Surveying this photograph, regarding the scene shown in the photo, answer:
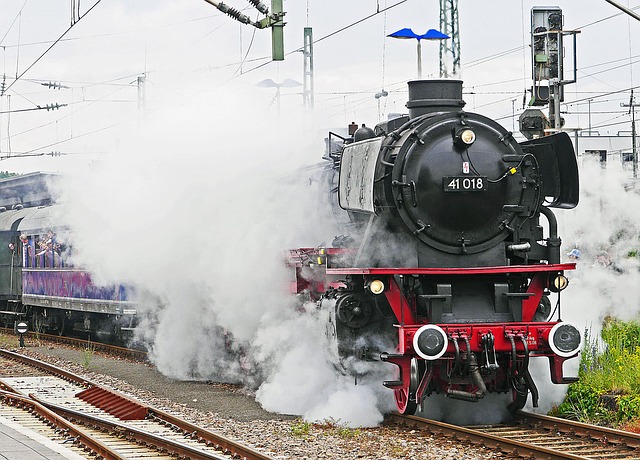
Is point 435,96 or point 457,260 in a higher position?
point 435,96

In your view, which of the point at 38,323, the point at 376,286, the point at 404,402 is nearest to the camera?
the point at 376,286

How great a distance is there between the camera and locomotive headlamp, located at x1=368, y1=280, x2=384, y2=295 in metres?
9.16

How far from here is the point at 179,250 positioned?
1407cm

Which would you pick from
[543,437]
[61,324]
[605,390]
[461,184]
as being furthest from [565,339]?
[61,324]

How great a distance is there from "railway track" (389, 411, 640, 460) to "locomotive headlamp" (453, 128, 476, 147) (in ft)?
8.49

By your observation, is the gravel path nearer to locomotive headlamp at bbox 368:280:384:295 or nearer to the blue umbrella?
locomotive headlamp at bbox 368:280:384:295

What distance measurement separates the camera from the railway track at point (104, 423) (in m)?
8.70

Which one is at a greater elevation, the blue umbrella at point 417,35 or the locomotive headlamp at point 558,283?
the blue umbrella at point 417,35

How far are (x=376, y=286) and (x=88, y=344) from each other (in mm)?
11908

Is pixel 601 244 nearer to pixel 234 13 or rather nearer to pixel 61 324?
pixel 234 13

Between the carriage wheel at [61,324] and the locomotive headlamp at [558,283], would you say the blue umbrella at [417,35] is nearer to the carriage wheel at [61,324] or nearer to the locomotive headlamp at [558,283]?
the locomotive headlamp at [558,283]

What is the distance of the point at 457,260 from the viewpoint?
957cm

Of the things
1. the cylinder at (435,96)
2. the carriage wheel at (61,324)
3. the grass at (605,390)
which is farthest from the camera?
the carriage wheel at (61,324)

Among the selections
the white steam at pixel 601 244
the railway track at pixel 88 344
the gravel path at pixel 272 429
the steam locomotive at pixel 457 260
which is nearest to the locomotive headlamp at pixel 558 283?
the steam locomotive at pixel 457 260
